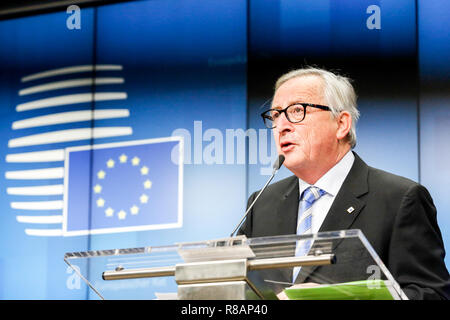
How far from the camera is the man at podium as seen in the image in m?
2.02

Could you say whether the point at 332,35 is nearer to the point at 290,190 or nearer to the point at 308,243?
the point at 290,190

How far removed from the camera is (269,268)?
144 cm

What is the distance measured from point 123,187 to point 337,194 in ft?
7.10

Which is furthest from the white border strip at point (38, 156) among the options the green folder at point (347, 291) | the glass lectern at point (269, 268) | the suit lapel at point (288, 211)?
the green folder at point (347, 291)

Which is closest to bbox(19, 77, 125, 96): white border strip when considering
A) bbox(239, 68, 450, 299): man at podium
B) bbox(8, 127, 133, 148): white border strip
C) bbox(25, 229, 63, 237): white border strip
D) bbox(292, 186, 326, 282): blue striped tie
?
bbox(8, 127, 133, 148): white border strip

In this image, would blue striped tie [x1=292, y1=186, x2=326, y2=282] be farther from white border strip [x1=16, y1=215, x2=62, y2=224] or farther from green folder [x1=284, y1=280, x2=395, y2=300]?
white border strip [x1=16, y1=215, x2=62, y2=224]

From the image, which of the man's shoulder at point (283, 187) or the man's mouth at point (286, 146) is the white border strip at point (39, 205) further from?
the man's mouth at point (286, 146)

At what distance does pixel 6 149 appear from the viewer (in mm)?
4535

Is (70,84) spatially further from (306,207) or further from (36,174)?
(306,207)
